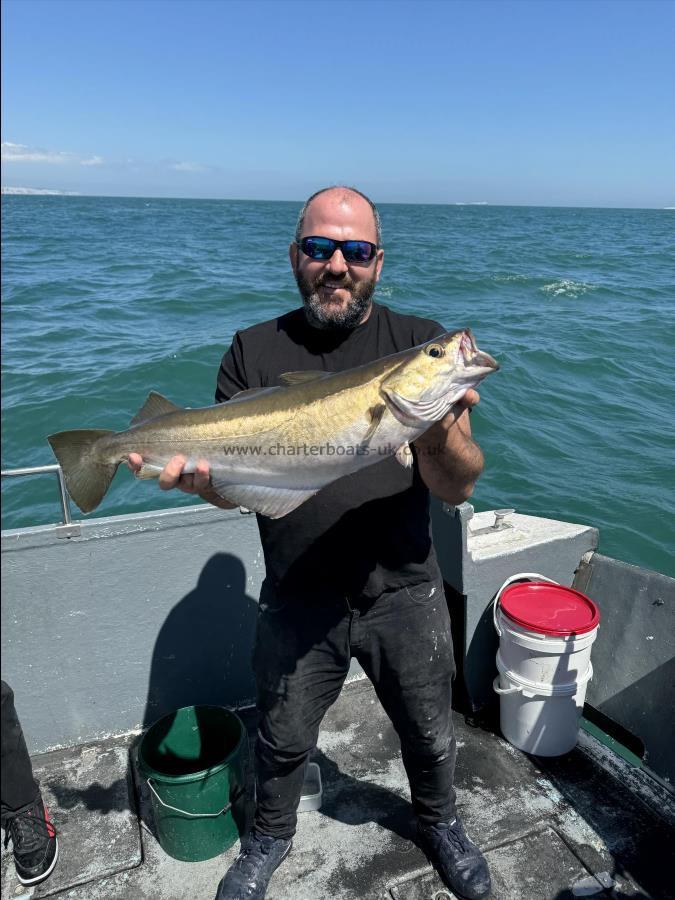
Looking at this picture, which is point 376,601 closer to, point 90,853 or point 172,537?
point 172,537

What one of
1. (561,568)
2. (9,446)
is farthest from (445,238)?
(561,568)

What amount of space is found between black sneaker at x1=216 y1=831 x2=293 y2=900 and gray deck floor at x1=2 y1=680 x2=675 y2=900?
0.45 ft

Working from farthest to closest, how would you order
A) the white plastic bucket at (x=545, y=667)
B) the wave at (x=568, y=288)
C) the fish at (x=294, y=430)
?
the wave at (x=568, y=288) → the white plastic bucket at (x=545, y=667) → the fish at (x=294, y=430)

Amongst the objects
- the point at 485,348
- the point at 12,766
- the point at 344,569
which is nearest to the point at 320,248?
the point at 344,569

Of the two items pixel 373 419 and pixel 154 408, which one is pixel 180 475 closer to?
pixel 154 408

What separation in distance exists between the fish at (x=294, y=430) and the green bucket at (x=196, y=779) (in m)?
1.57

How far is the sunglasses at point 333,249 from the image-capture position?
3057 millimetres

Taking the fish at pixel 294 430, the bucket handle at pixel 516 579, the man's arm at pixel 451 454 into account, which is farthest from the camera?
the bucket handle at pixel 516 579

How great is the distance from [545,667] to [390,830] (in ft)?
4.57

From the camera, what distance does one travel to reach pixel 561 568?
4812 millimetres

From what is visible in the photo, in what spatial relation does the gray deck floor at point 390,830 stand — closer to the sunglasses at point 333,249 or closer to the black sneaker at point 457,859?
the black sneaker at point 457,859

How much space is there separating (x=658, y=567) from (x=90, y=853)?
824 centimetres

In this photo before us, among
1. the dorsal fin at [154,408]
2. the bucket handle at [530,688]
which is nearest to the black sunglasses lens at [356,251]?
the dorsal fin at [154,408]

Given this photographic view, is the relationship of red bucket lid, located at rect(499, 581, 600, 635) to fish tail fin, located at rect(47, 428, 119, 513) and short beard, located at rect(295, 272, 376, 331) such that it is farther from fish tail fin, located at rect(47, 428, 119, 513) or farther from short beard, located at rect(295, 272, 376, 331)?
fish tail fin, located at rect(47, 428, 119, 513)
